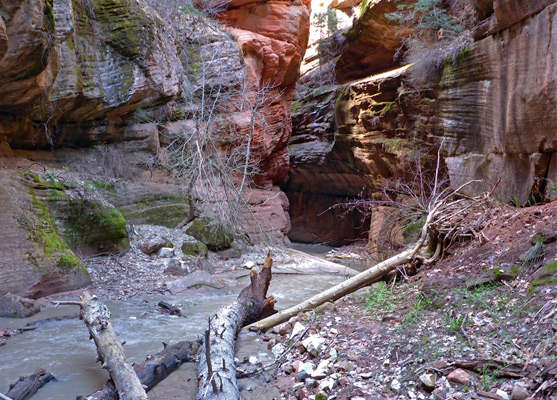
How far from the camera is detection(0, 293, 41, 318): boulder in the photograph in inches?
223

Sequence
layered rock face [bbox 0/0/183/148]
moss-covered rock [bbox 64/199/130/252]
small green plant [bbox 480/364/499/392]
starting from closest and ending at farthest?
small green plant [bbox 480/364/499/392] < layered rock face [bbox 0/0/183/148] < moss-covered rock [bbox 64/199/130/252]

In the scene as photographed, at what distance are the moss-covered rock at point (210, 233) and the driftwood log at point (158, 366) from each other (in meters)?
6.59

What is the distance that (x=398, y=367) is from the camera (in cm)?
345

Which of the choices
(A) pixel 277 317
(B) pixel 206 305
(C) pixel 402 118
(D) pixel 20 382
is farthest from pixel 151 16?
(D) pixel 20 382

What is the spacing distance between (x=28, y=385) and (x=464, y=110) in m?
9.28

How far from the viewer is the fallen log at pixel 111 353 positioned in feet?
11.1

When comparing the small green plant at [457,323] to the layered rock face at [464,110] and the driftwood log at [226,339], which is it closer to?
the driftwood log at [226,339]

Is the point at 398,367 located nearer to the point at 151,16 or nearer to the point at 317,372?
the point at 317,372

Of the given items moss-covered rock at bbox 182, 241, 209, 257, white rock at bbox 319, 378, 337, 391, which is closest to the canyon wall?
moss-covered rock at bbox 182, 241, 209, 257

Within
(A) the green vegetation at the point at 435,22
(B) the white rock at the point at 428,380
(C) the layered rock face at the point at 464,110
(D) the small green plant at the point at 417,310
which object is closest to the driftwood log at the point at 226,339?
(B) the white rock at the point at 428,380

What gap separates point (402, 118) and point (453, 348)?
35.9ft

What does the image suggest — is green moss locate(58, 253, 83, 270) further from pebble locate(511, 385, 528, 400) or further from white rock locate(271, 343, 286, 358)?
pebble locate(511, 385, 528, 400)

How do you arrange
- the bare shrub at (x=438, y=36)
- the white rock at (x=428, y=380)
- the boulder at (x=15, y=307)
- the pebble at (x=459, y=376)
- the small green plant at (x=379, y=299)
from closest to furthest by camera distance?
1. the pebble at (x=459, y=376)
2. the white rock at (x=428, y=380)
3. the small green plant at (x=379, y=299)
4. the boulder at (x=15, y=307)
5. the bare shrub at (x=438, y=36)

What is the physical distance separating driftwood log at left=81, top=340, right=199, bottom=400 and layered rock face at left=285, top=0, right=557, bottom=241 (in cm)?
571
